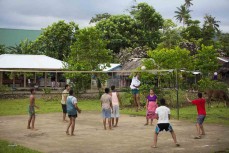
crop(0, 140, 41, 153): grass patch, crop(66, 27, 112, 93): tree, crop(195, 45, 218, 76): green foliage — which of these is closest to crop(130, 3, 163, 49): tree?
crop(195, 45, 218, 76): green foliage

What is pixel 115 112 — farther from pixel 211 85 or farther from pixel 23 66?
pixel 23 66

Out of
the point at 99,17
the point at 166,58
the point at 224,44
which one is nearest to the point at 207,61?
the point at 166,58

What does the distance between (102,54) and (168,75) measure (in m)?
8.08

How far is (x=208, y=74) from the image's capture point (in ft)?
102

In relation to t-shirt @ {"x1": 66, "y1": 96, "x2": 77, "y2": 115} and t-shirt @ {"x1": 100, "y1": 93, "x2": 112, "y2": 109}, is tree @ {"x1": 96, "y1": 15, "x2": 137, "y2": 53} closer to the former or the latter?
t-shirt @ {"x1": 100, "y1": 93, "x2": 112, "y2": 109}

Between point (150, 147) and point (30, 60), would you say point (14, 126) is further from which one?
point (30, 60)

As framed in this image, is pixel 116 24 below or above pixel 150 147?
above

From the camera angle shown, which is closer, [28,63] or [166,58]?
[166,58]

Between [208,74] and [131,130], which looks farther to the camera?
[208,74]

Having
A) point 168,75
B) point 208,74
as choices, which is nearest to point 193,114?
point 168,75

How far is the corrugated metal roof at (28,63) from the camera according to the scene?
36.1 m

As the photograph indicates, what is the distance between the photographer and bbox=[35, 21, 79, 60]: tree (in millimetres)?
43969

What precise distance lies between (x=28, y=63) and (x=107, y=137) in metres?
26.2

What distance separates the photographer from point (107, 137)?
12703 millimetres
